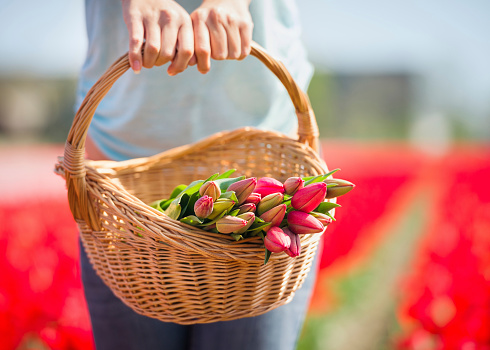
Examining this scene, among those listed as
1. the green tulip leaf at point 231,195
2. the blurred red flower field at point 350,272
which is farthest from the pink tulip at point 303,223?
the blurred red flower field at point 350,272

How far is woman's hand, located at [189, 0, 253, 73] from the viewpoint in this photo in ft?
3.05

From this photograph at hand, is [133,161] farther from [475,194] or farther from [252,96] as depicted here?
[475,194]

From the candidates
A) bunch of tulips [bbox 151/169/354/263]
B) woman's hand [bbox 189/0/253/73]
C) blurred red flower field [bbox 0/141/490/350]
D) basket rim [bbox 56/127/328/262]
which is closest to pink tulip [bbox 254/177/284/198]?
bunch of tulips [bbox 151/169/354/263]

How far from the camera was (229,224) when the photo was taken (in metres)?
0.84

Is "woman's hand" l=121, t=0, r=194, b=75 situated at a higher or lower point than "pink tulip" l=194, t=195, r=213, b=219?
higher

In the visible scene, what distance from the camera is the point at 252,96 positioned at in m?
1.32

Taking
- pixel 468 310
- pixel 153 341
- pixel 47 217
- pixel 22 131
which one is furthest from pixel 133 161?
pixel 22 131

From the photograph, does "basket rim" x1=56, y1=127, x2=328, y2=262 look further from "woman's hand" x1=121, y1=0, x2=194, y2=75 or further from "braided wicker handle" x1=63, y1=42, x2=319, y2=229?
"woman's hand" x1=121, y1=0, x2=194, y2=75

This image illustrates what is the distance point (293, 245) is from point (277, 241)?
41 millimetres

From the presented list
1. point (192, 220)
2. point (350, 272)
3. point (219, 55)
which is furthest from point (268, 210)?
point (350, 272)

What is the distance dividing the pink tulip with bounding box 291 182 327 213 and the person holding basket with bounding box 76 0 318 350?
1.41ft

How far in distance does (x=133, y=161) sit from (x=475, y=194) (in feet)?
12.0

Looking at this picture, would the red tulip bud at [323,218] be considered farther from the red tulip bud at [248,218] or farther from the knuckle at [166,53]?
the knuckle at [166,53]

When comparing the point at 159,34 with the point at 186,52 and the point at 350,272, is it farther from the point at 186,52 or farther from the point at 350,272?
the point at 350,272
